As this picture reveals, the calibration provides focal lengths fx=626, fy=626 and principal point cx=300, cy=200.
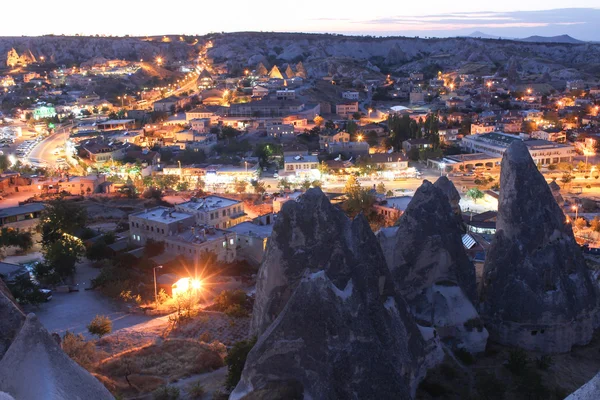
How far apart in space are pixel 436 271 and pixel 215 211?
12952mm

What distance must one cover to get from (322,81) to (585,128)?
32356 mm

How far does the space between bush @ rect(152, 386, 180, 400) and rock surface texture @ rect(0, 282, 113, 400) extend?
10.8 ft

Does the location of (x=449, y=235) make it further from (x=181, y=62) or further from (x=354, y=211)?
(x=181, y=62)

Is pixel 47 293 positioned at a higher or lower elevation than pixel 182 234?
lower

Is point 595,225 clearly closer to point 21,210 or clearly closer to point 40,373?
point 40,373

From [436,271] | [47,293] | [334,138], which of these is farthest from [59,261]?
[334,138]

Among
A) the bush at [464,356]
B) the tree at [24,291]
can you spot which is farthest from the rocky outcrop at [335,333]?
the tree at [24,291]

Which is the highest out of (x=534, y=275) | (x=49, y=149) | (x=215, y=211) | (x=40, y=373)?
(x=40, y=373)

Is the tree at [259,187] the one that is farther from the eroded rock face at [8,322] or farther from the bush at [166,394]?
the eroded rock face at [8,322]

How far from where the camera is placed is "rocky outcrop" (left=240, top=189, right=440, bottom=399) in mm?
8320

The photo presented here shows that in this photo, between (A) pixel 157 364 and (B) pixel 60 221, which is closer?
(A) pixel 157 364

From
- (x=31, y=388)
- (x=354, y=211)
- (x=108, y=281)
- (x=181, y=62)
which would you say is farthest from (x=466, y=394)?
(x=181, y=62)

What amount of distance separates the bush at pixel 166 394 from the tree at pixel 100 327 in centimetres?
435

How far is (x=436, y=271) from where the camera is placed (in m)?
13.0
